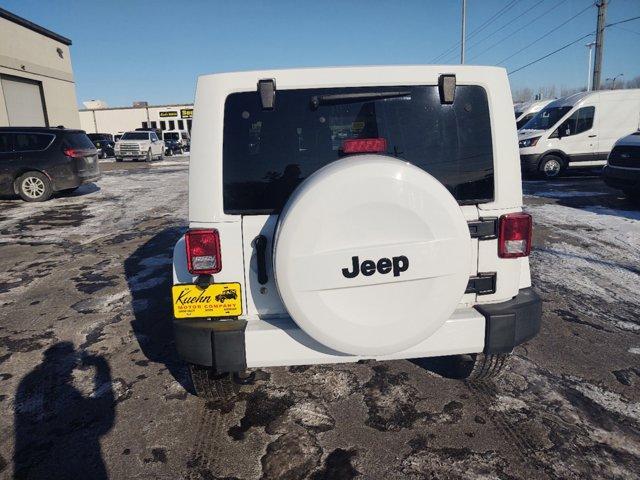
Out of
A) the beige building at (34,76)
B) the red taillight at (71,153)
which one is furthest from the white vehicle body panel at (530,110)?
the beige building at (34,76)

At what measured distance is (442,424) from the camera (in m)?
2.64

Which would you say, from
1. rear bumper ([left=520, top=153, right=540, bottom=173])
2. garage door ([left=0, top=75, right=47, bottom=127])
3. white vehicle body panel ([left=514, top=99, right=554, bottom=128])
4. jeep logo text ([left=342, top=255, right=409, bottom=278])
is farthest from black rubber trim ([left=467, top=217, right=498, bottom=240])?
garage door ([left=0, top=75, right=47, bottom=127])

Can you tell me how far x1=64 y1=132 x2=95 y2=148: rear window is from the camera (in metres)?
11.6

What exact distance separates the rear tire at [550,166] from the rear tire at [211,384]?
1353 cm

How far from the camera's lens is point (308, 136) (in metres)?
2.38

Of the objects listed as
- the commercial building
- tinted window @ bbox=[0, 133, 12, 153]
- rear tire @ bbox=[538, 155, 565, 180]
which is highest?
the commercial building

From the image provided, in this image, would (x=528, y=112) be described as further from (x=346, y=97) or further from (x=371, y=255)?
(x=371, y=255)

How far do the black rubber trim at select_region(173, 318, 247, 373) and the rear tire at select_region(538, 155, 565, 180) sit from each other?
44.9ft

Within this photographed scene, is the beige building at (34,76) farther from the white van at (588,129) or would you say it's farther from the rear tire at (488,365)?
the rear tire at (488,365)

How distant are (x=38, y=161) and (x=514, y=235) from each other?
41.4 feet

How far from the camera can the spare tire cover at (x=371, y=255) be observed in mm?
2055

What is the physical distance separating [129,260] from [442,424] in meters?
5.22

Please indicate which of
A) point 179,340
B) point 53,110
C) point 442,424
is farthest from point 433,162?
point 53,110

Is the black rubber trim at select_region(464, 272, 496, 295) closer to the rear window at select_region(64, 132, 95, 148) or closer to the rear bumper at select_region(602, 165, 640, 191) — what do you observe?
the rear bumper at select_region(602, 165, 640, 191)
